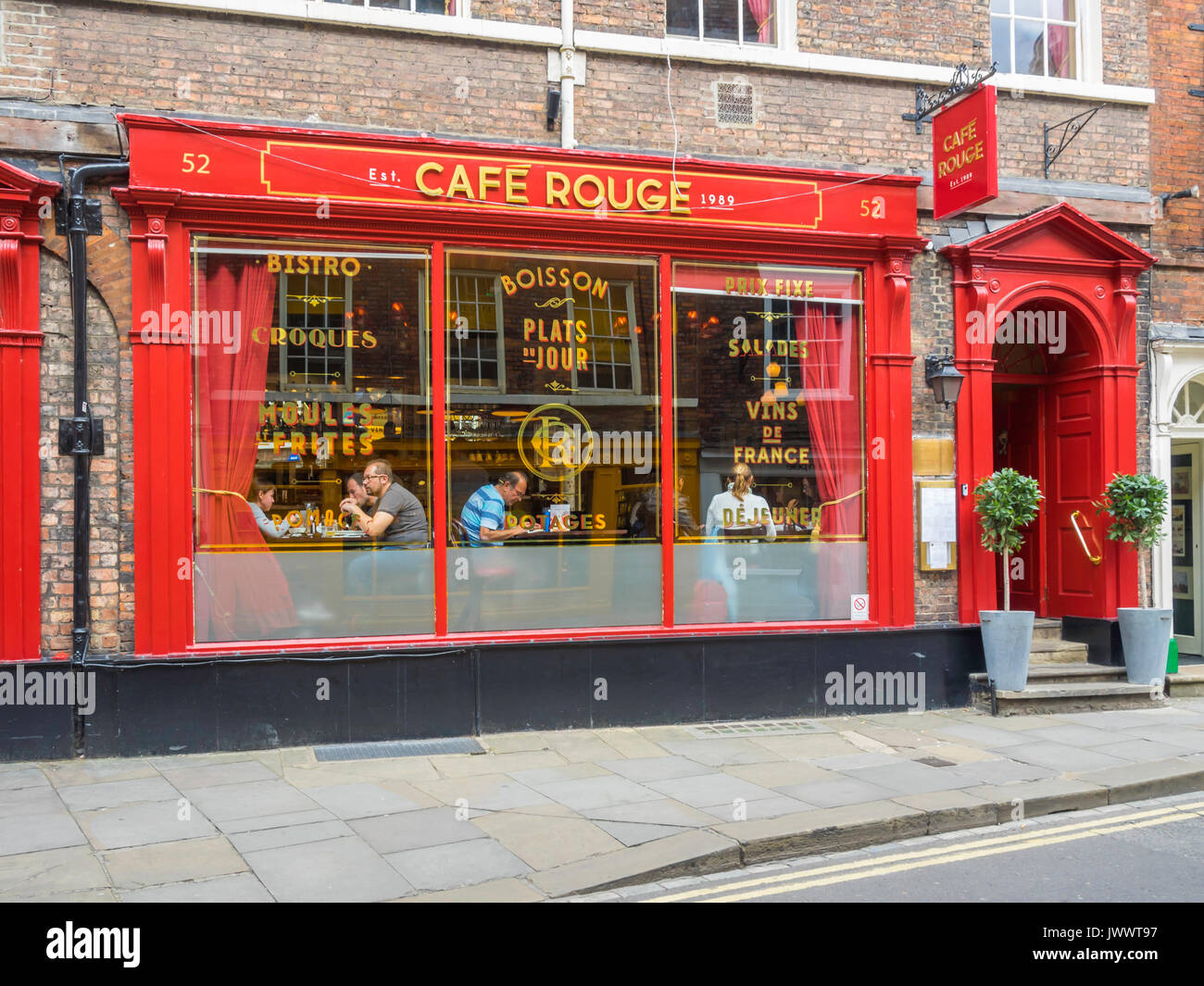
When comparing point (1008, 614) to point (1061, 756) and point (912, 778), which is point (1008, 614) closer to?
point (1061, 756)

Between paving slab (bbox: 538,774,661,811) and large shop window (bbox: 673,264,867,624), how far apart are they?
2.25 metres

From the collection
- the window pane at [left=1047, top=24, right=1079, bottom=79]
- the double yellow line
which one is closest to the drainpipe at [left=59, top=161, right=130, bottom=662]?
the double yellow line

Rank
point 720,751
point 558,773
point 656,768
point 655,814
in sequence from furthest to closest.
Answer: point 720,751
point 656,768
point 558,773
point 655,814

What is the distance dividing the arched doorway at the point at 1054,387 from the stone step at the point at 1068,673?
0.52 m

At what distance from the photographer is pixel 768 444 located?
9.37 m

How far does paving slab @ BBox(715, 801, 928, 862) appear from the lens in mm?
5716

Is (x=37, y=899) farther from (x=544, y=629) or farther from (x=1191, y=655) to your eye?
(x=1191, y=655)

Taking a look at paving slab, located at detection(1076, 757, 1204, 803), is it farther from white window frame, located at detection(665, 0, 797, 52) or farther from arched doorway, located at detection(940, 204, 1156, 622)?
white window frame, located at detection(665, 0, 797, 52)

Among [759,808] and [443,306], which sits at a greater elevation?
[443,306]

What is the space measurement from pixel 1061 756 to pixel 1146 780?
2.44 ft

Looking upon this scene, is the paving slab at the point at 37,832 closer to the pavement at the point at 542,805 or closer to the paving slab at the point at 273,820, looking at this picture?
the pavement at the point at 542,805

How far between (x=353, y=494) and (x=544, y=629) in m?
1.86

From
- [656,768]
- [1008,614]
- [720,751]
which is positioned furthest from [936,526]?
[656,768]

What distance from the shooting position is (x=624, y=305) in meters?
8.92
